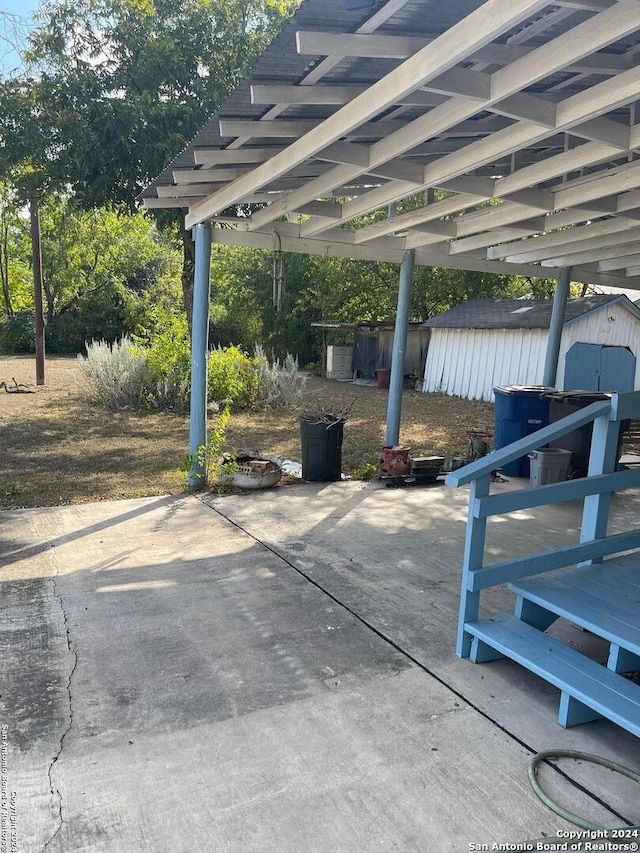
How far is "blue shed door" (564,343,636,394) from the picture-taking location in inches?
595

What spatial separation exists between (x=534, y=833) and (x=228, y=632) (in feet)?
6.39

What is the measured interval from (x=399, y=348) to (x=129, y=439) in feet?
15.4

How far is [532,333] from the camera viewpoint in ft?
53.8

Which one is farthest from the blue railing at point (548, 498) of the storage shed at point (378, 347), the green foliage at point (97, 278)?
the green foliage at point (97, 278)

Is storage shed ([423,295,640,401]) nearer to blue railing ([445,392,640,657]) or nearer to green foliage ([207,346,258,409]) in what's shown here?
green foliage ([207,346,258,409])

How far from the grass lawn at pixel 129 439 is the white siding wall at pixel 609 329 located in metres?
2.85

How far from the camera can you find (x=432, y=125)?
3.75m

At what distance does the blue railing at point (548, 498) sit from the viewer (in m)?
3.14

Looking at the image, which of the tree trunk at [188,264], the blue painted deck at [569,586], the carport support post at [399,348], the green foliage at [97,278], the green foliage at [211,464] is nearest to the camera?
the blue painted deck at [569,586]

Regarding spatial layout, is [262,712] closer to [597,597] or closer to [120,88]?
[597,597]

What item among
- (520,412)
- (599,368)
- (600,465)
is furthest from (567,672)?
(599,368)

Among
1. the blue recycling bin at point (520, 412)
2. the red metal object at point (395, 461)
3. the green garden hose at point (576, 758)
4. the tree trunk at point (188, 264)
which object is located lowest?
the green garden hose at point (576, 758)

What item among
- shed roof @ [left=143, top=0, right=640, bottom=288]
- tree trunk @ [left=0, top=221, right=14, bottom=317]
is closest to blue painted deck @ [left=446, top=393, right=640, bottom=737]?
shed roof @ [left=143, top=0, right=640, bottom=288]

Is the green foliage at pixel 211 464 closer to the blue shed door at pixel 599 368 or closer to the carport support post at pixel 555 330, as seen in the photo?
the carport support post at pixel 555 330
